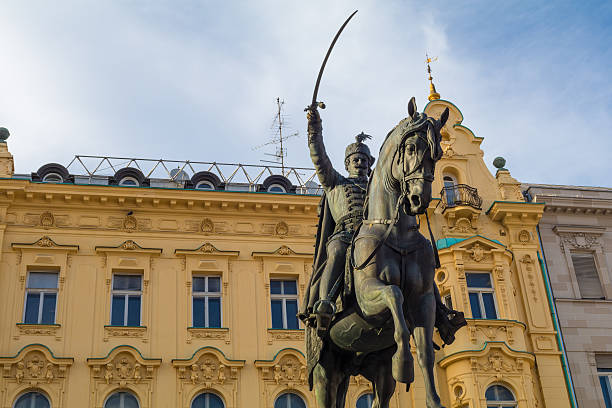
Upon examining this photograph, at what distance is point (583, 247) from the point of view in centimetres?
3053

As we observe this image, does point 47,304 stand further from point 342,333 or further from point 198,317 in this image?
point 342,333

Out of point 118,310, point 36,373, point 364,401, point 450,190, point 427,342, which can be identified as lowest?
point 427,342

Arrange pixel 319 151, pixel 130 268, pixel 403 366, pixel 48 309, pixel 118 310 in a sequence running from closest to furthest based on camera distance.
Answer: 1. pixel 403 366
2. pixel 319 151
3. pixel 48 309
4. pixel 118 310
5. pixel 130 268

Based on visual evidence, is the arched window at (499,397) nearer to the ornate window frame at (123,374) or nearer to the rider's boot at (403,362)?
the ornate window frame at (123,374)

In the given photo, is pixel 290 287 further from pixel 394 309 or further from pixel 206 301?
pixel 394 309

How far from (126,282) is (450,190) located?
11522 mm

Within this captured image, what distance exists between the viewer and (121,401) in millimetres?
25406

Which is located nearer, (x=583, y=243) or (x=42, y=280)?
(x=42, y=280)

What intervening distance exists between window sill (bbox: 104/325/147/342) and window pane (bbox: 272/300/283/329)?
394 centimetres

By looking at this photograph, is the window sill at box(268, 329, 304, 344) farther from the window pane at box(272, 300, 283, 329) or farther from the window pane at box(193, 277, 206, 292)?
the window pane at box(193, 277, 206, 292)

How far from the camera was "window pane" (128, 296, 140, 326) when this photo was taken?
26.7m

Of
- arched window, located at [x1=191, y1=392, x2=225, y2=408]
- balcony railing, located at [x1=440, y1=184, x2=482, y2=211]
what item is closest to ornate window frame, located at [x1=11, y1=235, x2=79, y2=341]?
arched window, located at [x1=191, y1=392, x2=225, y2=408]

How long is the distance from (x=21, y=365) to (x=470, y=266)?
13971 mm

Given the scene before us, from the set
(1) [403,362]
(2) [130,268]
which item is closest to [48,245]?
(2) [130,268]
